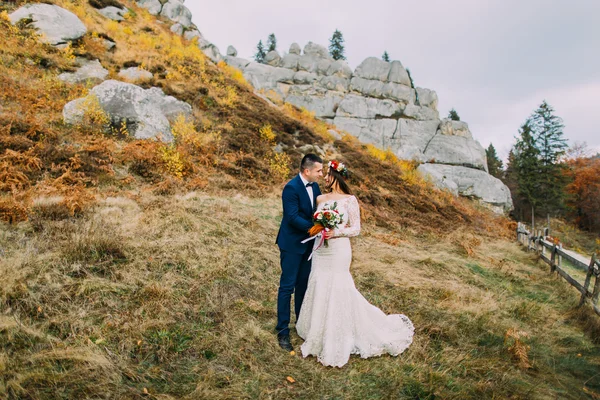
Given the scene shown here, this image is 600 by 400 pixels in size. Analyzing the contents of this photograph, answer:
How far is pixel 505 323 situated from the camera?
5.45 metres

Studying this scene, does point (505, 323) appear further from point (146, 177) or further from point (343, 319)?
point (146, 177)

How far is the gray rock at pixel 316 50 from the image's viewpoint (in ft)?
167

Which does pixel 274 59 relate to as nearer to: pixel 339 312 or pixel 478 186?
pixel 478 186

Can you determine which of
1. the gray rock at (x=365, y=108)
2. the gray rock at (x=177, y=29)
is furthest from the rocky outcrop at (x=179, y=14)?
the gray rock at (x=365, y=108)

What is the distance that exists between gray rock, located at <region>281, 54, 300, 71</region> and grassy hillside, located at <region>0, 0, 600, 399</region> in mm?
39451

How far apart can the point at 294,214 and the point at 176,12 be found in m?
33.2

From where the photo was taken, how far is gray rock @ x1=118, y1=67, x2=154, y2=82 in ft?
47.3

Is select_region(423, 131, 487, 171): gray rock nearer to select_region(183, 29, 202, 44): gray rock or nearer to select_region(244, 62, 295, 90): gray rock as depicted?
select_region(244, 62, 295, 90): gray rock

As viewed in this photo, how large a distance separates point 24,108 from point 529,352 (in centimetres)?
1446

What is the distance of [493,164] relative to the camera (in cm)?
4931

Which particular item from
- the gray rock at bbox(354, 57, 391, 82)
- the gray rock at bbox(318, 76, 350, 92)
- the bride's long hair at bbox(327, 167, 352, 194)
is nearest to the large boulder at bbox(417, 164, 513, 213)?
the gray rock at bbox(318, 76, 350, 92)

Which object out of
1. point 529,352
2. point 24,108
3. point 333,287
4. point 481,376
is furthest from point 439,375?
point 24,108

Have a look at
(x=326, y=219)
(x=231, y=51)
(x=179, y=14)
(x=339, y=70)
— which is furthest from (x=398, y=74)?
(x=326, y=219)

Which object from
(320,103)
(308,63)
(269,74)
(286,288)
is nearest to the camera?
(286,288)
